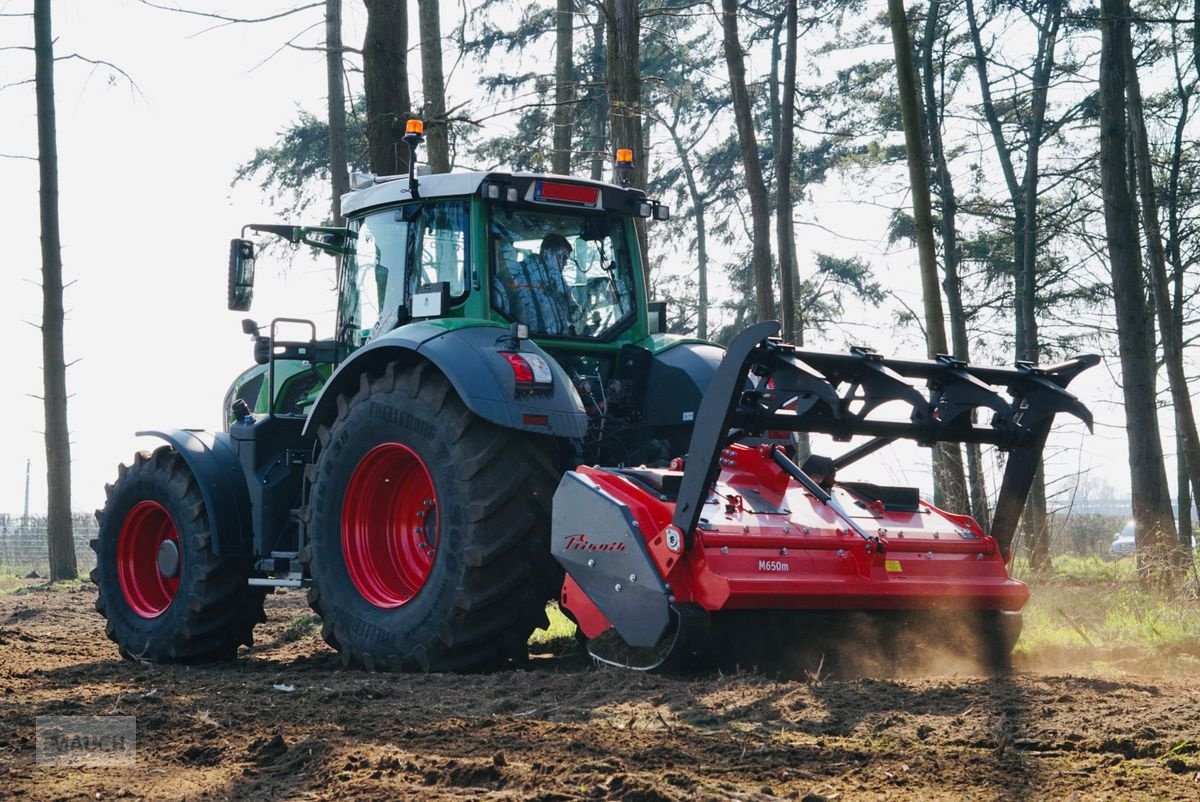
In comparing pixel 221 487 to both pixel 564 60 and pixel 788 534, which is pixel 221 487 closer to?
pixel 788 534

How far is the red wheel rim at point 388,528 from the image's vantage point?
7004mm

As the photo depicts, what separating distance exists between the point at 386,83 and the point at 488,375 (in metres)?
6.39

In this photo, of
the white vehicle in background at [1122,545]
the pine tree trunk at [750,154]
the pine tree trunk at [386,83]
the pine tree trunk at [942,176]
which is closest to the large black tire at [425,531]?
the pine tree trunk at [386,83]

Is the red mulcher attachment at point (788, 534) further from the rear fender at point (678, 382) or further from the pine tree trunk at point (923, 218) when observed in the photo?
the pine tree trunk at point (923, 218)

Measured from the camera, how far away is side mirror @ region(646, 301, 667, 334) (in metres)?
7.94

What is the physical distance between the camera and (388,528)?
23.5 feet

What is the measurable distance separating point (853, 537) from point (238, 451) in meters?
3.78

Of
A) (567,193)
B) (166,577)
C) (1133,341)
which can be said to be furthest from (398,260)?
(1133,341)

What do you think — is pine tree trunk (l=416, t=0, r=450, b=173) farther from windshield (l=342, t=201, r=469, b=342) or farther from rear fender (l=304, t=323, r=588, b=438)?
rear fender (l=304, t=323, r=588, b=438)

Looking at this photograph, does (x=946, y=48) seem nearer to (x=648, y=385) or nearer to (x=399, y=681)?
(x=648, y=385)

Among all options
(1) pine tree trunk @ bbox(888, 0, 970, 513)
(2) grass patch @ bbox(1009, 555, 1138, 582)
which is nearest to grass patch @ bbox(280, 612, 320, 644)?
(2) grass patch @ bbox(1009, 555, 1138, 582)

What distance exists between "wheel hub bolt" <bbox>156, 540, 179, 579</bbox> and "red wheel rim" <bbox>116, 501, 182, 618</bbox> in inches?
11.1

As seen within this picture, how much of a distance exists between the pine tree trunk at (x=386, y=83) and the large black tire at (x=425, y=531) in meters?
5.00

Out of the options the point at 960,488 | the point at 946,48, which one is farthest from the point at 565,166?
the point at 960,488
